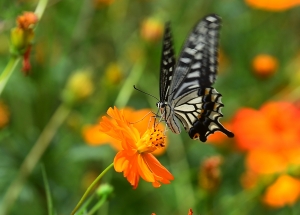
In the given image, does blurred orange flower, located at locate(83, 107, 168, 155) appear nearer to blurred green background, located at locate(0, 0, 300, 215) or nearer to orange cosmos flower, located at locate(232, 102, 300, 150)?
blurred green background, located at locate(0, 0, 300, 215)

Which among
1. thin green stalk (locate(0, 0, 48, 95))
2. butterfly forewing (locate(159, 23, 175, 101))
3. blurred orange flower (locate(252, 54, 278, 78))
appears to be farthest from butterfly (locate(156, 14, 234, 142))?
blurred orange flower (locate(252, 54, 278, 78))

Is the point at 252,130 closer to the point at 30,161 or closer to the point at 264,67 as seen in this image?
the point at 264,67

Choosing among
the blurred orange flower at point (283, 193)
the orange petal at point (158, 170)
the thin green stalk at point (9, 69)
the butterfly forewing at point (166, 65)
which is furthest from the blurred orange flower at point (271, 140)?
the thin green stalk at point (9, 69)

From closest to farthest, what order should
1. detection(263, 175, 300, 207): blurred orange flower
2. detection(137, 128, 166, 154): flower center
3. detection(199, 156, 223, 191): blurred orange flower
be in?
detection(137, 128, 166, 154): flower center → detection(199, 156, 223, 191): blurred orange flower → detection(263, 175, 300, 207): blurred orange flower

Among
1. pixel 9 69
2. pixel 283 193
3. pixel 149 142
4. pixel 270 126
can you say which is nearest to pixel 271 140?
pixel 270 126

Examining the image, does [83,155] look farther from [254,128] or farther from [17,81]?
[254,128]
